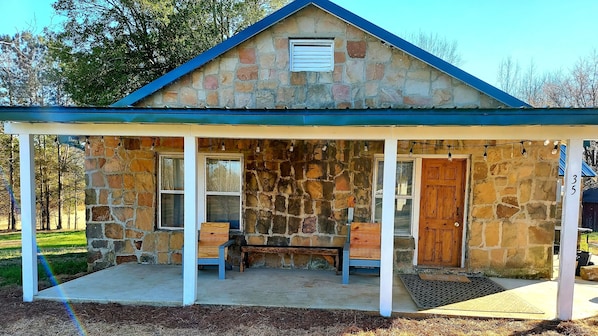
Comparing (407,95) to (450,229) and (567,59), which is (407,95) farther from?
(567,59)

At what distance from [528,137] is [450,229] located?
8.65 feet

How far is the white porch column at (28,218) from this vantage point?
14.9ft

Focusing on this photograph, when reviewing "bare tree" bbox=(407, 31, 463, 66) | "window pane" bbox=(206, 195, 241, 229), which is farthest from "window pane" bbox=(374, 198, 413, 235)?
"bare tree" bbox=(407, 31, 463, 66)

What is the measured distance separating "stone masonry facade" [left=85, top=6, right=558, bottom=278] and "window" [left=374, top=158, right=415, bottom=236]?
198 millimetres

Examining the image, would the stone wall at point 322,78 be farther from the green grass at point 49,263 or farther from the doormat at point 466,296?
the green grass at point 49,263

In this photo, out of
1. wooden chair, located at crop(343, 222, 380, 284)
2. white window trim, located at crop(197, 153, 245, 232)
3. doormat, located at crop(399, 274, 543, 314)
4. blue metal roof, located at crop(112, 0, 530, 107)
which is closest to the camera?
doormat, located at crop(399, 274, 543, 314)

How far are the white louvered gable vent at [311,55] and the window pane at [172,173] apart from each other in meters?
2.85

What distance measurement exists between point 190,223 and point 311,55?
3.57 m

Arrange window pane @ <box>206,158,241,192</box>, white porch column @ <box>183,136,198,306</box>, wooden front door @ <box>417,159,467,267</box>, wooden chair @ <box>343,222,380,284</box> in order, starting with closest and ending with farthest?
white porch column @ <box>183,136,198,306</box>, wooden chair @ <box>343,222,380,284</box>, wooden front door @ <box>417,159,467,267</box>, window pane @ <box>206,158,241,192</box>

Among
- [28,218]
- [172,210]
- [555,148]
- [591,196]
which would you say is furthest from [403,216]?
[591,196]

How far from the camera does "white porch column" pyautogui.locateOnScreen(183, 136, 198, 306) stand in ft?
14.6

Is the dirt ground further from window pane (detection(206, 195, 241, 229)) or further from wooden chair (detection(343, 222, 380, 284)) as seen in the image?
window pane (detection(206, 195, 241, 229))

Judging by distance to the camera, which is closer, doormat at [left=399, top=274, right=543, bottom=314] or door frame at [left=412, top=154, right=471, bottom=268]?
doormat at [left=399, top=274, right=543, bottom=314]

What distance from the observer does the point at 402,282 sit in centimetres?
567
